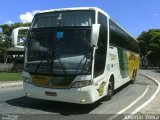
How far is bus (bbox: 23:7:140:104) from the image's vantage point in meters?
11.0

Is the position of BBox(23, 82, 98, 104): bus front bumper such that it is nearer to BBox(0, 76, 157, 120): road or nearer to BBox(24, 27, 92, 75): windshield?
BBox(0, 76, 157, 120): road

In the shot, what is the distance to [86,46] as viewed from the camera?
36.8 ft

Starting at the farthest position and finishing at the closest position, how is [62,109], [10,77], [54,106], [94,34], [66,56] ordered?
[10,77] < [54,106] < [62,109] < [66,56] < [94,34]

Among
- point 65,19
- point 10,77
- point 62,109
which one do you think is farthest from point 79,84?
point 10,77

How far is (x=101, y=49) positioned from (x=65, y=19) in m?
1.62

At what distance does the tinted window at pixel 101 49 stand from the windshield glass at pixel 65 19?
21.0 inches

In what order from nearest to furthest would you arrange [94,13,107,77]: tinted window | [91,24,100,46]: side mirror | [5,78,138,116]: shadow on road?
[91,24,100,46]: side mirror, [5,78,138,116]: shadow on road, [94,13,107,77]: tinted window

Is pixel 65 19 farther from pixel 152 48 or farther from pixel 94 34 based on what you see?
pixel 152 48

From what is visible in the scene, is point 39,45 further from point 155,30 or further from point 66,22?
point 155,30

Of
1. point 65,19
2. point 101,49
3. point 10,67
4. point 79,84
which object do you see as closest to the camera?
point 79,84

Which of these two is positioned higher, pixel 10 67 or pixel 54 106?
pixel 10 67

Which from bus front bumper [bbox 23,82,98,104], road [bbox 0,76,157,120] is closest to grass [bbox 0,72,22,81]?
road [bbox 0,76,157,120]

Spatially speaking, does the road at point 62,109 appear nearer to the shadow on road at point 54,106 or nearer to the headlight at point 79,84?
the shadow on road at point 54,106

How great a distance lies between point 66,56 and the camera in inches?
442
